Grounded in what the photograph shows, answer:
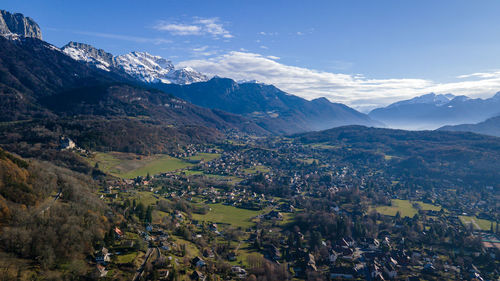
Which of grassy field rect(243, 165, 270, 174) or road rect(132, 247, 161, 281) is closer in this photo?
road rect(132, 247, 161, 281)

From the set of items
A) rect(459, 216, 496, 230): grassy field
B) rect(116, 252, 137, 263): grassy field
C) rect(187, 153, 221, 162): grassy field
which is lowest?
rect(459, 216, 496, 230): grassy field

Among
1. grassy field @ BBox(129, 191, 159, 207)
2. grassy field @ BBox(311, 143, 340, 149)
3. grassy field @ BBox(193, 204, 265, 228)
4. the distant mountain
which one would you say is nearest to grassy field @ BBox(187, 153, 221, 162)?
the distant mountain

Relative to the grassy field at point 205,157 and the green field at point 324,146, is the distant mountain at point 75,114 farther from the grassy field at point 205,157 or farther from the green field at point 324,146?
the green field at point 324,146

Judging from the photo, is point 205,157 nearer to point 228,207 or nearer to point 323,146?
point 228,207

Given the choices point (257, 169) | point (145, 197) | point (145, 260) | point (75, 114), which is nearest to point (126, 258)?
point (145, 260)

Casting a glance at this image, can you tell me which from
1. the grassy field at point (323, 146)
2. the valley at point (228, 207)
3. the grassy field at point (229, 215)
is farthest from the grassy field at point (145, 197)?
the grassy field at point (323, 146)

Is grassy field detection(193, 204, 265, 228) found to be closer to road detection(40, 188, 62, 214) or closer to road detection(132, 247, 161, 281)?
road detection(132, 247, 161, 281)

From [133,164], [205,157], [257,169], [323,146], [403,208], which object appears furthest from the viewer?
[323,146]
